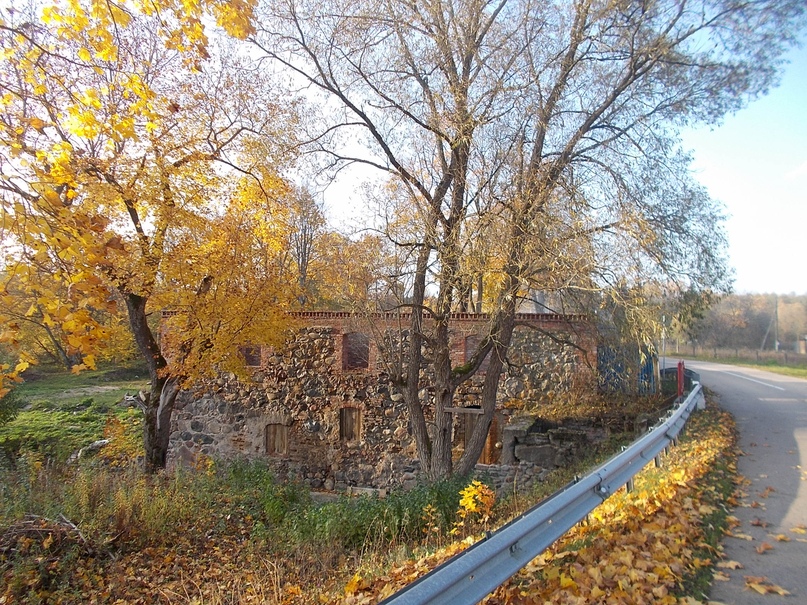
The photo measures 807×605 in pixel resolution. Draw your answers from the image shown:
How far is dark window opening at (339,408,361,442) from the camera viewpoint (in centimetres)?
1625

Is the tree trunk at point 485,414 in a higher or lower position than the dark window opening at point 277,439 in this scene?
higher

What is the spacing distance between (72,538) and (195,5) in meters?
7.17

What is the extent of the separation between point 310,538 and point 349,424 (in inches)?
277

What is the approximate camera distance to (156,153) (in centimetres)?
1193

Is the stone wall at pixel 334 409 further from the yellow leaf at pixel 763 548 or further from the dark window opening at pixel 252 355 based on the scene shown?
the yellow leaf at pixel 763 548

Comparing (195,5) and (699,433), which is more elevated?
(195,5)

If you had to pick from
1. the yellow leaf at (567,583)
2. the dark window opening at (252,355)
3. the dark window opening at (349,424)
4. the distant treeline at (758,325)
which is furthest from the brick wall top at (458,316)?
the distant treeline at (758,325)

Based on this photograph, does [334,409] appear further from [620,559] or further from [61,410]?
[61,410]

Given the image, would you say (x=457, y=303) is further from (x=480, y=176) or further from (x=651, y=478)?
(x=651, y=478)

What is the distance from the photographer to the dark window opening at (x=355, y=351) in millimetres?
16672

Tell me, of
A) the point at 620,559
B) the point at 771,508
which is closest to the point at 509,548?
the point at 620,559

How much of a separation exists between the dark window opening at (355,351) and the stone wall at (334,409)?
0.04 m

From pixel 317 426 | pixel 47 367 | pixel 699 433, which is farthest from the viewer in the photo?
pixel 47 367

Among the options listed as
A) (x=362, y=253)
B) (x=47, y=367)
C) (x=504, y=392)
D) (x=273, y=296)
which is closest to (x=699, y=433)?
(x=504, y=392)
